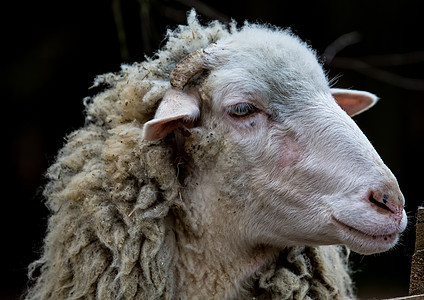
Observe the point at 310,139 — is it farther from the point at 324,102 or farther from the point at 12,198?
the point at 12,198

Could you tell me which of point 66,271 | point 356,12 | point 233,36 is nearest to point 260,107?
point 233,36

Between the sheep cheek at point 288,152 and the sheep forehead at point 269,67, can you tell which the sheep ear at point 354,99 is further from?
the sheep cheek at point 288,152

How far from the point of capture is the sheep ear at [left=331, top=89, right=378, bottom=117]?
9.45 feet

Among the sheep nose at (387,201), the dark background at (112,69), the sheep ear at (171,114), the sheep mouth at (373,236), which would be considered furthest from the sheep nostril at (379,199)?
the dark background at (112,69)

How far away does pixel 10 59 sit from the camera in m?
6.22

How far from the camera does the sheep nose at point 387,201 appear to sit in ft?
6.89

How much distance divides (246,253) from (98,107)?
0.99 meters

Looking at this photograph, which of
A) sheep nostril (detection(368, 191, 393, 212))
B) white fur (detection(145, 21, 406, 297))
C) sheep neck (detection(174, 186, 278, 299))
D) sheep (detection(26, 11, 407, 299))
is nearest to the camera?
sheep nostril (detection(368, 191, 393, 212))

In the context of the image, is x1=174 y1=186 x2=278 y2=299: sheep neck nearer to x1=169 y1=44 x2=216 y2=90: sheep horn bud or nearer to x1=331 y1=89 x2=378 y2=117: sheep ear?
x1=169 y1=44 x2=216 y2=90: sheep horn bud

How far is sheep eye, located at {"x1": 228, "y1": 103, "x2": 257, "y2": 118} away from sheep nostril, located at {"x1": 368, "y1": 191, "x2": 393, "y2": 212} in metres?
0.60

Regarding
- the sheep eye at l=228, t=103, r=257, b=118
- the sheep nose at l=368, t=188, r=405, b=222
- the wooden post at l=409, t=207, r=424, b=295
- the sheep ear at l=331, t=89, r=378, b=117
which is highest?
the sheep ear at l=331, t=89, r=378, b=117

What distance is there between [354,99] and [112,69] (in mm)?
3617

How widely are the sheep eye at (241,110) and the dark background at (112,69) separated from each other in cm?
318

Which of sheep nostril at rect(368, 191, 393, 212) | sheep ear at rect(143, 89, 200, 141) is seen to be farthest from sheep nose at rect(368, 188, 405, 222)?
sheep ear at rect(143, 89, 200, 141)
